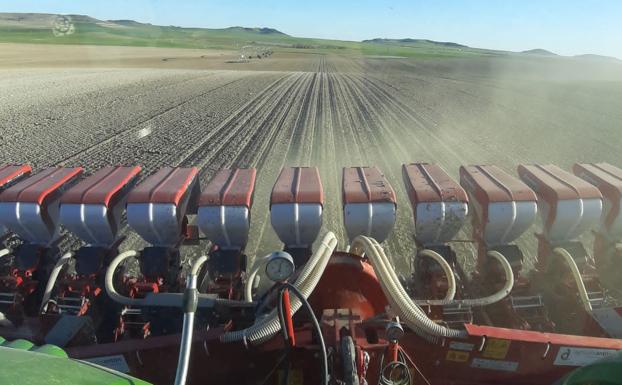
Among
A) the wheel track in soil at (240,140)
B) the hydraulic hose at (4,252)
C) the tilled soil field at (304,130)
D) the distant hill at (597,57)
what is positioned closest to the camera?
the hydraulic hose at (4,252)

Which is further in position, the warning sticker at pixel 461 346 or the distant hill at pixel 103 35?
the distant hill at pixel 103 35

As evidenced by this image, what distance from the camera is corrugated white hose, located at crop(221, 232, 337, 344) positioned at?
119 inches

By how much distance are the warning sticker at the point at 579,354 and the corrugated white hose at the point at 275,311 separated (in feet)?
5.38

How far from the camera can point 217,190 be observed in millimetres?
4691

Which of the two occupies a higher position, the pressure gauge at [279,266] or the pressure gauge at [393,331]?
the pressure gauge at [279,266]

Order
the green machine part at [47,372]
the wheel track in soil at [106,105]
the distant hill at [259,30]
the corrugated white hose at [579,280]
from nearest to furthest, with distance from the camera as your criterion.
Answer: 1. the green machine part at [47,372]
2. the corrugated white hose at [579,280]
3. the wheel track in soil at [106,105]
4. the distant hill at [259,30]

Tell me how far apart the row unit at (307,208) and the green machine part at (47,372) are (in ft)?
8.24

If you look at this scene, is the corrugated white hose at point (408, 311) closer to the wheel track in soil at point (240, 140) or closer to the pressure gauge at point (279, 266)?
the pressure gauge at point (279, 266)

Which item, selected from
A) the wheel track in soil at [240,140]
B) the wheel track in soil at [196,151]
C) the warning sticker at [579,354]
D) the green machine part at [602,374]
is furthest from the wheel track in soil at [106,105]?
the green machine part at [602,374]

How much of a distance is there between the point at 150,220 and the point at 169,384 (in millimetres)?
1481

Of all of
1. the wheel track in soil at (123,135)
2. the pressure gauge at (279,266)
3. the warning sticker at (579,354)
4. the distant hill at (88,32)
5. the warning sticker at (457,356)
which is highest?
the pressure gauge at (279,266)

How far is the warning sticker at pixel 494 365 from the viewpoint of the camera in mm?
3340

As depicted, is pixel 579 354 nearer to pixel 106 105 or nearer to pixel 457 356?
pixel 457 356

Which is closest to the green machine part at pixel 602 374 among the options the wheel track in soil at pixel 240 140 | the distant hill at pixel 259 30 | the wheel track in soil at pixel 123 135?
the wheel track in soil at pixel 240 140
